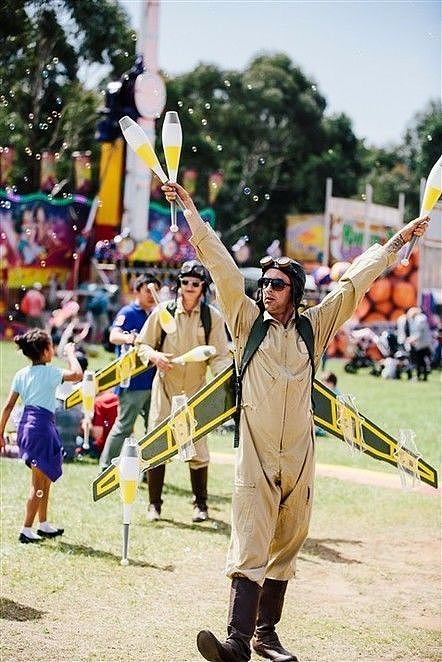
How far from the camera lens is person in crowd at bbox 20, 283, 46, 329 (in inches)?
925

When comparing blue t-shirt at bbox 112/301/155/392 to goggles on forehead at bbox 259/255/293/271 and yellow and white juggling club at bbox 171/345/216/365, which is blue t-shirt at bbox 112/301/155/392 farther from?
goggles on forehead at bbox 259/255/293/271

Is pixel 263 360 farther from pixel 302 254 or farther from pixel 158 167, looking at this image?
pixel 302 254

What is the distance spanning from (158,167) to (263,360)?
1084 millimetres

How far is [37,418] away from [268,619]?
8.31 feet

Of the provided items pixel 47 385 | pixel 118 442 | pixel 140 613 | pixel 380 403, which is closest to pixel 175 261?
pixel 380 403

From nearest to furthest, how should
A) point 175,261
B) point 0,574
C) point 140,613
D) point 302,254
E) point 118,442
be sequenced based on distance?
point 140,613 → point 0,574 → point 118,442 → point 175,261 → point 302,254

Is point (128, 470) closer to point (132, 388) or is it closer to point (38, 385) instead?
point (38, 385)

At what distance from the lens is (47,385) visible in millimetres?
6684

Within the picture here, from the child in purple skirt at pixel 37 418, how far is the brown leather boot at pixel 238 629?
2520 mm

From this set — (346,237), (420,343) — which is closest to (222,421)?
(420,343)

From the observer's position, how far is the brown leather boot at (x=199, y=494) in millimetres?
7680

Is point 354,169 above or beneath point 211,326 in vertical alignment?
above

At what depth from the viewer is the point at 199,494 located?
773 cm

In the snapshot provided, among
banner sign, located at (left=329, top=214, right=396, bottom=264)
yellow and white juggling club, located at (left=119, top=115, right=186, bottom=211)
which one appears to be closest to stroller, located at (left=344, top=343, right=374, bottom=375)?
banner sign, located at (left=329, top=214, right=396, bottom=264)
